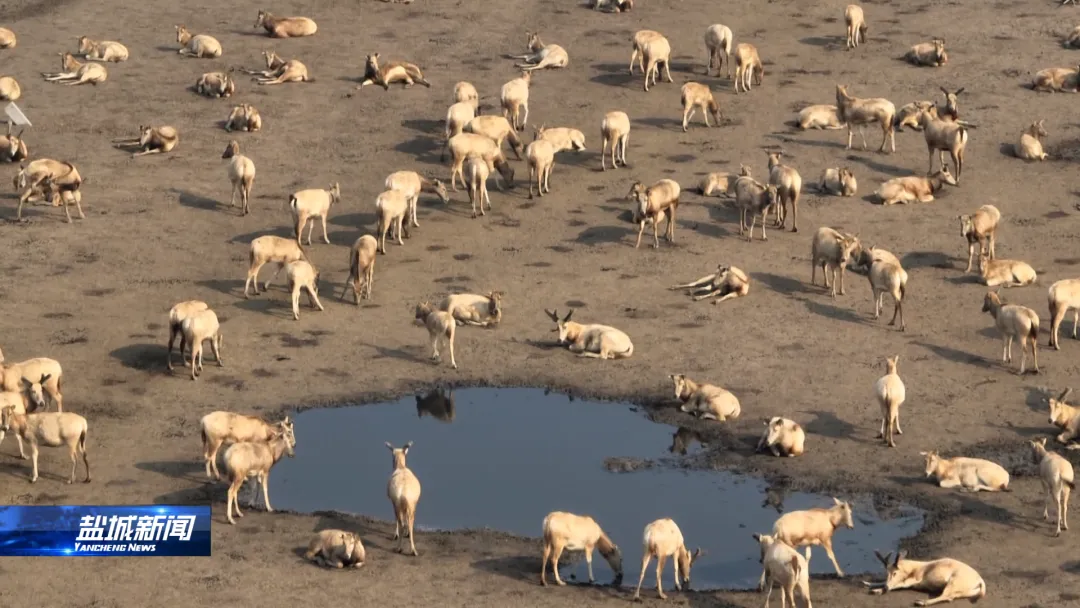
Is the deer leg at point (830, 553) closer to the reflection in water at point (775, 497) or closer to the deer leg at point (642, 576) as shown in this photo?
the reflection in water at point (775, 497)

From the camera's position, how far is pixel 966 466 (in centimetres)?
3150

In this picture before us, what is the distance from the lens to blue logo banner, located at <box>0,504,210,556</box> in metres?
28.9

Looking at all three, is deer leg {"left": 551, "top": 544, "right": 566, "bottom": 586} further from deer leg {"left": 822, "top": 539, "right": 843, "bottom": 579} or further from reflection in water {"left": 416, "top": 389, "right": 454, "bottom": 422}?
reflection in water {"left": 416, "top": 389, "right": 454, "bottom": 422}

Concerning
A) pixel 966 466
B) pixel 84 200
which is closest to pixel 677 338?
pixel 966 466

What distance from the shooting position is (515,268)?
41719mm

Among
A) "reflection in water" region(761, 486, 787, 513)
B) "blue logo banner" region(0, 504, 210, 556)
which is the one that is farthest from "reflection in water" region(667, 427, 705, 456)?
"blue logo banner" region(0, 504, 210, 556)

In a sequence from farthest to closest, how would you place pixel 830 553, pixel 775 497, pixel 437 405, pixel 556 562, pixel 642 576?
pixel 437 405, pixel 775 497, pixel 830 553, pixel 556 562, pixel 642 576

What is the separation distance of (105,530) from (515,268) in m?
14.4

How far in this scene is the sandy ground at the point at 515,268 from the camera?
29.5 metres

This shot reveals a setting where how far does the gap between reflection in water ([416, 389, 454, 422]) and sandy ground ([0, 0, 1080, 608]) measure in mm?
536

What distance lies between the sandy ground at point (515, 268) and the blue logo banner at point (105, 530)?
1.21 feet

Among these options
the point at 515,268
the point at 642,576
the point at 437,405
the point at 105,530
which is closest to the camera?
the point at 642,576

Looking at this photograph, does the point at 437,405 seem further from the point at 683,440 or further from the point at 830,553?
the point at 830,553

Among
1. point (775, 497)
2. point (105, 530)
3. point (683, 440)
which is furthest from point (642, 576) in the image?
point (105, 530)
